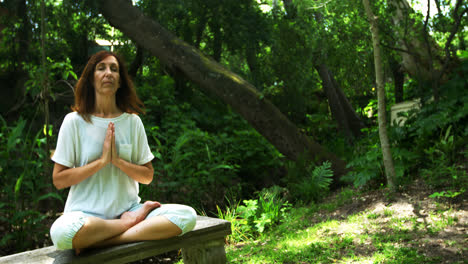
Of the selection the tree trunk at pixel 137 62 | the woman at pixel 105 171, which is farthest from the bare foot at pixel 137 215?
the tree trunk at pixel 137 62

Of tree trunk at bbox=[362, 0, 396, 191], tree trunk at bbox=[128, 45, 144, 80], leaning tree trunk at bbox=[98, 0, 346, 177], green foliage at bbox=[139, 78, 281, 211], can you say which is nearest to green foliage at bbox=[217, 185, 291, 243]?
green foliage at bbox=[139, 78, 281, 211]

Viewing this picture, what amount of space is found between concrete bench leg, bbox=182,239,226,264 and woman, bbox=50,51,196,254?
352mm

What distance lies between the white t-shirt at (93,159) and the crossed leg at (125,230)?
0.13 meters

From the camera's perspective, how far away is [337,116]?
9352 mm

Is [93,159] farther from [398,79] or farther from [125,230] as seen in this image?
[398,79]

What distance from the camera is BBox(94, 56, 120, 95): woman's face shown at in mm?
2461

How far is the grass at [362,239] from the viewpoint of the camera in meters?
3.28

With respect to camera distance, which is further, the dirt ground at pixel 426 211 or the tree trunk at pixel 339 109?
the tree trunk at pixel 339 109

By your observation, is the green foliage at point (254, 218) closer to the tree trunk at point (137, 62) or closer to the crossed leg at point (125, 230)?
the crossed leg at point (125, 230)

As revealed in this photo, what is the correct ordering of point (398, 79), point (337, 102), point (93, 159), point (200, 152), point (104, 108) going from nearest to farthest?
point (93, 159)
point (104, 108)
point (200, 152)
point (337, 102)
point (398, 79)

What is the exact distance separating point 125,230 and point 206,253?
69 cm

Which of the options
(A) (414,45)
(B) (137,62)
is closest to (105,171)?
(A) (414,45)

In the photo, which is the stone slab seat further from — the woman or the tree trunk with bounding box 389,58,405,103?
the tree trunk with bounding box 389,58,405,103

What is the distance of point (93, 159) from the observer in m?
2.37
